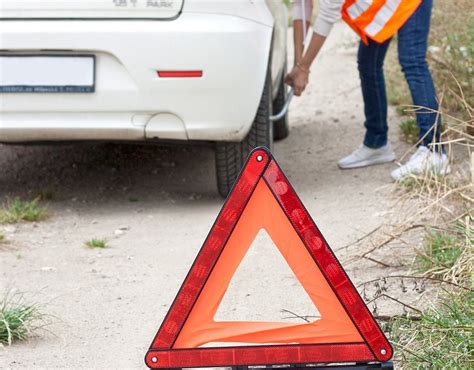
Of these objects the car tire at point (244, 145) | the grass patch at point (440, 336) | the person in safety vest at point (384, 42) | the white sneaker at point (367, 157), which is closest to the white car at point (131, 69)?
the car tire at point (244, 145)

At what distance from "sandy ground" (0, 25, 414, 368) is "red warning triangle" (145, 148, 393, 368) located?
0.58 metres

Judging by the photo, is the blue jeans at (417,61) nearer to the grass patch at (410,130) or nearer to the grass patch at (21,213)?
the grass patch at (410,130)

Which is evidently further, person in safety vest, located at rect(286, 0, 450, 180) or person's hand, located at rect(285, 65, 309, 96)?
person's hand, located at rect(285, 65, 309, 96)

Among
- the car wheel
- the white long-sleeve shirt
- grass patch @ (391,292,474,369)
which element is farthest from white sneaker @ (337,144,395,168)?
grass patch @ (391,292,474,369)

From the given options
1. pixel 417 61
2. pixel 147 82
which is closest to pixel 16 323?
pixel 147 82

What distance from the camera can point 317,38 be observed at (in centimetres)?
552

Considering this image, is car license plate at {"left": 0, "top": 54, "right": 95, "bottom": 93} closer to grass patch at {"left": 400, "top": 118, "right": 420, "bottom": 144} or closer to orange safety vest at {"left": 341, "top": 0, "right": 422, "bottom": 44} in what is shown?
orange safety vest at {"left": 341, "top": 0, "right": 422, "bottom": 44}

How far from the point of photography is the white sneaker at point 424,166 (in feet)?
17.1

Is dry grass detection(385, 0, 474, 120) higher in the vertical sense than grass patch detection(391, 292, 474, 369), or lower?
lower

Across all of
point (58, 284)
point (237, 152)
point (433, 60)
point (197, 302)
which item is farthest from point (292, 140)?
point (197, 302)

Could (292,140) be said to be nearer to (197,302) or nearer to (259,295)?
(259,295)

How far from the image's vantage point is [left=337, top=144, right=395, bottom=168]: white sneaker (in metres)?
6.54

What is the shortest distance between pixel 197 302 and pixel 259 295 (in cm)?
123

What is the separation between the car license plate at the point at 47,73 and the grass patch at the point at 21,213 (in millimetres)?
583
